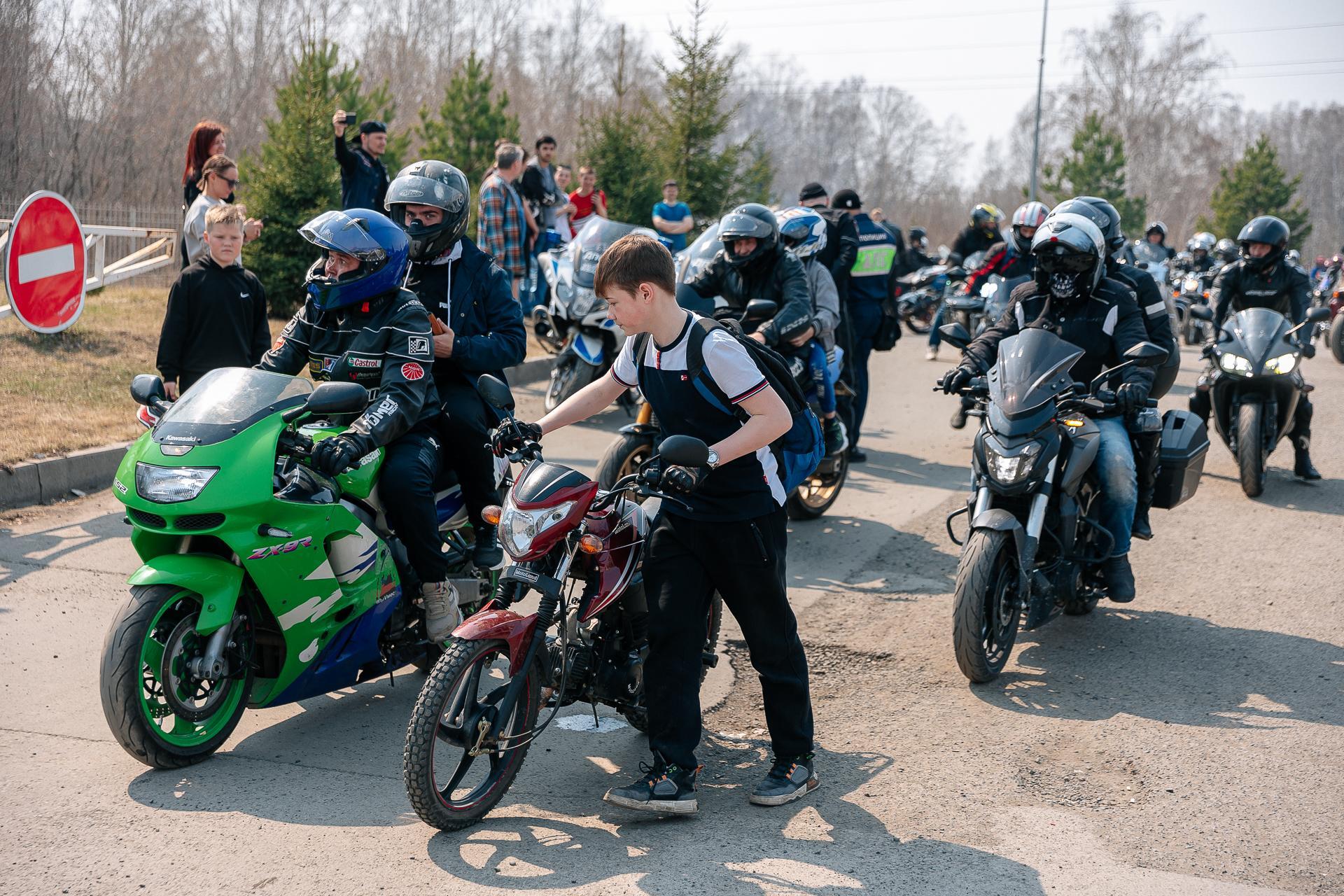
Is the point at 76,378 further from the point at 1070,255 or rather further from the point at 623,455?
the point at 1070,255

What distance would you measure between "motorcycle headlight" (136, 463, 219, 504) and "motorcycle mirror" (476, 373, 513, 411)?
0.92 meters

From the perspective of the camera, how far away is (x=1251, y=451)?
9.60 metres

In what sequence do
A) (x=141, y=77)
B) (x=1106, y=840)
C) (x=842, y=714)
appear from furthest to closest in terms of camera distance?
(x=141, y=77), (x=842, y=714), (x=1106, y=840)

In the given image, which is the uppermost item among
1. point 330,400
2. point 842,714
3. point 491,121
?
point 491,121

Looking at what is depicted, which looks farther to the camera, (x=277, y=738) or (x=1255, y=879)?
(x=277, y=738)

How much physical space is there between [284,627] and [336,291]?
4.38 feet

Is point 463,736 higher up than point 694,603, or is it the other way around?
point 694,603

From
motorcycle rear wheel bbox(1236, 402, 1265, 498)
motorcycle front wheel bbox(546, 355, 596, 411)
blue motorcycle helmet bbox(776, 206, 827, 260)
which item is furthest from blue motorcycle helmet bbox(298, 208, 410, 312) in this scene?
motorcycle rear wheel bbox(1236, 402, 1265, 498)

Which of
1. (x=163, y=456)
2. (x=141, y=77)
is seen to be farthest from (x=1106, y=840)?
(x=141, y=77)

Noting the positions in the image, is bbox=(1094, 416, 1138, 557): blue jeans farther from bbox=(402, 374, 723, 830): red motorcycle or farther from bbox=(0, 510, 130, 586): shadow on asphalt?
bbox=(0, 510, 130, 586): shadow on asphalt

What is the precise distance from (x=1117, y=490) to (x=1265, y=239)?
16.9 ft

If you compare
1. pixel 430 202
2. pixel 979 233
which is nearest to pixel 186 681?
pixel 430 202

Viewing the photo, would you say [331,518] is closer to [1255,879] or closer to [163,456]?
[163,456]

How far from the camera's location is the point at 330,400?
438 centimetres
